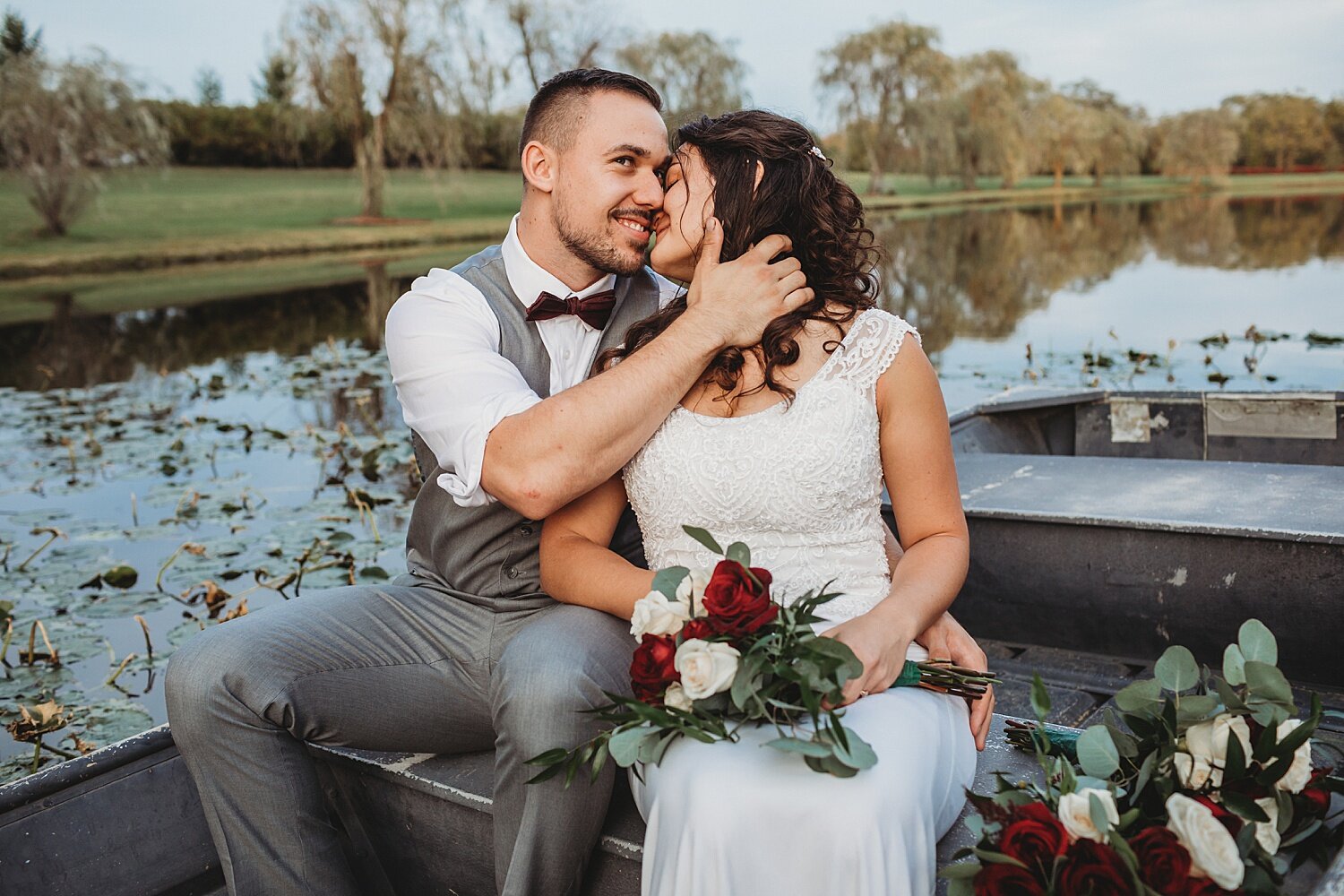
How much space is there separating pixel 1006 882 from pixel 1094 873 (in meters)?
0.12

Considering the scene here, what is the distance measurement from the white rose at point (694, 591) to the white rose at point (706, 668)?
0.10 metres

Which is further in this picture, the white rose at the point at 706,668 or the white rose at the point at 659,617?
the white rose at the point at 659,617

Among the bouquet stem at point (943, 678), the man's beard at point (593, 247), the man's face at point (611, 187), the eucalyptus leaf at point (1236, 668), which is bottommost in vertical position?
the bouquet stem at point (943, 678)

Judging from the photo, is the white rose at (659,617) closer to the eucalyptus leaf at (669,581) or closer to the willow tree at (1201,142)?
the eucalyptus leaf at (669,581)

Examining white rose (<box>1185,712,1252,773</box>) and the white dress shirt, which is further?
the white dress shirt

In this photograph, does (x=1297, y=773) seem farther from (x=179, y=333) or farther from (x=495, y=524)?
(x=179, y=333)

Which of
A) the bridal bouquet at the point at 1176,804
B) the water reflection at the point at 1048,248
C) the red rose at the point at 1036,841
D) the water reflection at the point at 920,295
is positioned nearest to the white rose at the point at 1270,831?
the bridal bouquet at the point at 1176,804

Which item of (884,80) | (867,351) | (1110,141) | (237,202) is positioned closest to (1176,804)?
(867,351)

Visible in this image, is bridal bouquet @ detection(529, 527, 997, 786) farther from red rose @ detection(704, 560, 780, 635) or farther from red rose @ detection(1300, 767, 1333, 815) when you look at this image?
red rose @ detection(1300, 767, 1333, 815)

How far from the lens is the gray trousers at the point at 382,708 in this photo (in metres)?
1.88

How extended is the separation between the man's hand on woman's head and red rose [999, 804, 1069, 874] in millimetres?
1017

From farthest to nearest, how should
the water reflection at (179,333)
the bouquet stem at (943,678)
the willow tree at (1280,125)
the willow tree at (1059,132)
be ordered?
the willow tree at (1280,125)
the willow tree at (1059,132)
the water reflection at (179,333)
the bouquet stem at (943,678)

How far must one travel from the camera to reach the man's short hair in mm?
2637

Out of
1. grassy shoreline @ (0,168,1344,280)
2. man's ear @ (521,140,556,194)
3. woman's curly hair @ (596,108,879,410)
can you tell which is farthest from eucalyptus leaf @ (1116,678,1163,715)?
grassy shoreline @ (0,168,1344,280)
